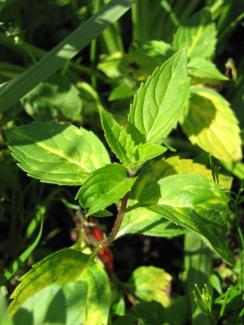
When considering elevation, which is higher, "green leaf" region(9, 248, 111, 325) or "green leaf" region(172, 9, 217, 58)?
"green leaf" region(172, 9, 217, 58)

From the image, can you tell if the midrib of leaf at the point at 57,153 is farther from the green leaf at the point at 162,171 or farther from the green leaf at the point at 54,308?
the green leaf at the point at 54,308

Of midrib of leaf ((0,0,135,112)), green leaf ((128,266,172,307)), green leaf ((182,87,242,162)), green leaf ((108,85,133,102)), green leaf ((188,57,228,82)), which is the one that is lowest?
green leaf ((128,266,172,307))

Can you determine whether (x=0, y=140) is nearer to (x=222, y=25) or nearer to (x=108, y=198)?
(x=108, y=198)

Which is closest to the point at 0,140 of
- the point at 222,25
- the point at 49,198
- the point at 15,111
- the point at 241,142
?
the point at 15,111

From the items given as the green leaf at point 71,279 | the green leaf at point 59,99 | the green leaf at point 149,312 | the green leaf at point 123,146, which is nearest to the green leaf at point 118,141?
the green leaf at point 123,146

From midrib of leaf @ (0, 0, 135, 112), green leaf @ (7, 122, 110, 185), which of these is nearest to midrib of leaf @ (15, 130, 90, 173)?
green leaf @ (7, 122, 110, 185)

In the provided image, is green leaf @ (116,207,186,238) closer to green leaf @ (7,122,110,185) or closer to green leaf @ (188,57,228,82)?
green leaf @ (7,122,110,185)

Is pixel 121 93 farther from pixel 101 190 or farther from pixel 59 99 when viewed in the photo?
pixel 101 190
